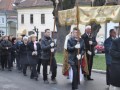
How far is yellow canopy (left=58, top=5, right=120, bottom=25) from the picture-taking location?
10.7 m

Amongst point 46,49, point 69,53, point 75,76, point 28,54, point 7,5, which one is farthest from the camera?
point 7,5

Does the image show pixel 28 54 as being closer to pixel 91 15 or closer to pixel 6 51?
pixel 6 51

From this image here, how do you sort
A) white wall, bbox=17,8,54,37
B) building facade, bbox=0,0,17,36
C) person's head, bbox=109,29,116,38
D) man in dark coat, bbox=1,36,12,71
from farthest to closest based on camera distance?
building facade, bbox=0,0,17,36 < white wall, bbox=17,8,54,37 < man in dark coat, bbox=1,36,12,71 < person's head, bbox=109,29,116,38

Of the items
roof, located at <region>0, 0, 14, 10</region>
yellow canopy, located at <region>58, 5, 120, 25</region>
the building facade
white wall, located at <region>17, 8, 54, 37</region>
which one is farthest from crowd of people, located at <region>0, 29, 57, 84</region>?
roof, located at <region>0, 0, 14, 10</region>

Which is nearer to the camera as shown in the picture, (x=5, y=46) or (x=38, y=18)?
(x=5, y=46)

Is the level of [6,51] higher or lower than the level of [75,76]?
higher

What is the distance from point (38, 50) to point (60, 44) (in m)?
16.9

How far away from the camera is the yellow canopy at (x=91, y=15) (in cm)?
1068

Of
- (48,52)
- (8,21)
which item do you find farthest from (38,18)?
(48,52)

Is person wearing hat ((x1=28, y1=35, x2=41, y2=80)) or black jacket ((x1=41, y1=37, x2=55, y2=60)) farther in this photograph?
person wearing hat ((x1=28, y1=35, x2=41, y2=80))

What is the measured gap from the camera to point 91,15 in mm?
11648

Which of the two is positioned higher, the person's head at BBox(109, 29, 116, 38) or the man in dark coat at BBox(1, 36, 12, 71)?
the person's head at BBox(109, 29, 116, 38)

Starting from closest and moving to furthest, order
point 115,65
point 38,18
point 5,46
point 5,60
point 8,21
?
point 115,65 → point 5,46 → point 5,60 → point 38,18 → point 8,21

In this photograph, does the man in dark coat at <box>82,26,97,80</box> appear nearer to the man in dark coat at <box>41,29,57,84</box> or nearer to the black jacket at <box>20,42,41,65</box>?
the man in dark coat at <box>41,29,57,84</box>
